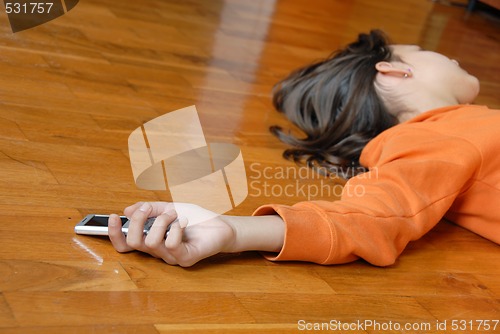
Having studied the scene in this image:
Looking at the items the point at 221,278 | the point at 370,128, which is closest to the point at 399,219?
the point at 221,278

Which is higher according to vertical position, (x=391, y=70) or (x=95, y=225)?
(x=391, y=70)

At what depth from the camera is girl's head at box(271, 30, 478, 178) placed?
1482mm

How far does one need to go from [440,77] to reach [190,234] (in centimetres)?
76

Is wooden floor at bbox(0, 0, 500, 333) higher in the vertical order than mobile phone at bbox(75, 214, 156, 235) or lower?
lower

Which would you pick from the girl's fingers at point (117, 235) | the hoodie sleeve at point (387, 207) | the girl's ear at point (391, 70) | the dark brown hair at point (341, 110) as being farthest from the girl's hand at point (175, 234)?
the girl's ear at point (391, 70)

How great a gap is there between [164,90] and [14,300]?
0.93m

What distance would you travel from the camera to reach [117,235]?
0.96m

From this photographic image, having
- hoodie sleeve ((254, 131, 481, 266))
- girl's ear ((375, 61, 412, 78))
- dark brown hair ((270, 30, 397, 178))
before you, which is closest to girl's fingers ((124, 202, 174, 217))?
hoodie sleeve ((254, 131, 481, 266))

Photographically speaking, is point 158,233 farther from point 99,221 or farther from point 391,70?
point 391,70

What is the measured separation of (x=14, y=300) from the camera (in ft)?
2.73

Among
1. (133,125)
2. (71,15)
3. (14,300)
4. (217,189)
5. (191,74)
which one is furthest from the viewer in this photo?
(71,15)

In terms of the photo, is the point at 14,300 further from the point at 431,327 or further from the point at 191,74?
the point at 191,74

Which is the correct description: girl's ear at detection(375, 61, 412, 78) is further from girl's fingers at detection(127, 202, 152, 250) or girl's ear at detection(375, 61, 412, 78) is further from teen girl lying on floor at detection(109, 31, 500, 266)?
girl's fingers at detection(127, 202, 152, 250)

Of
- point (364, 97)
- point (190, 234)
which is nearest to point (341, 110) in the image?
point (364, 97)
